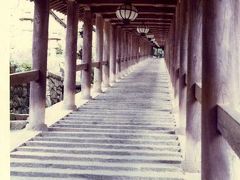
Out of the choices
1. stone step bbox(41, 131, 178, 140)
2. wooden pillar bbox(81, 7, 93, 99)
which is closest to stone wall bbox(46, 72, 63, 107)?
wooden pillar bbox(81, 7, 93, 99)

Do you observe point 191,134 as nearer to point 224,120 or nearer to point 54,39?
point 224,120

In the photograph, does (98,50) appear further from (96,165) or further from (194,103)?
(194,103)

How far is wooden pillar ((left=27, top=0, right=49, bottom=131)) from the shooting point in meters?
7.91

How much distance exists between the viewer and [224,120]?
3102 millimetres

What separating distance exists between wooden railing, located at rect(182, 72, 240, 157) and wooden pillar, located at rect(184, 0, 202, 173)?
211cm

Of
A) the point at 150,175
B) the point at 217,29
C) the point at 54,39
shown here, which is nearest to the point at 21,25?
the point at 54,39

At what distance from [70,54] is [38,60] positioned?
249cm

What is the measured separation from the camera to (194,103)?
558 cm

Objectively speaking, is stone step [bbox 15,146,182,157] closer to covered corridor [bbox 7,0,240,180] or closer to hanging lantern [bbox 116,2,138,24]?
covered corridor [bbox 7,0,240,180]

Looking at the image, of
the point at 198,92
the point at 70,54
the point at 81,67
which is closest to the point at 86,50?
the point at 81,67

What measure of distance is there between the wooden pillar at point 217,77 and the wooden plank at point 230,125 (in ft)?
0.40

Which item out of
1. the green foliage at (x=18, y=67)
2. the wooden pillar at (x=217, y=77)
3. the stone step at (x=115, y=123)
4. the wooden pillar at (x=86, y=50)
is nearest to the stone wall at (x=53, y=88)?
the green foliage at (x=18, y=67)

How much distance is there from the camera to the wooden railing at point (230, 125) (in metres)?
2.64

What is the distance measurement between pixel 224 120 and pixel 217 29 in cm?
87
